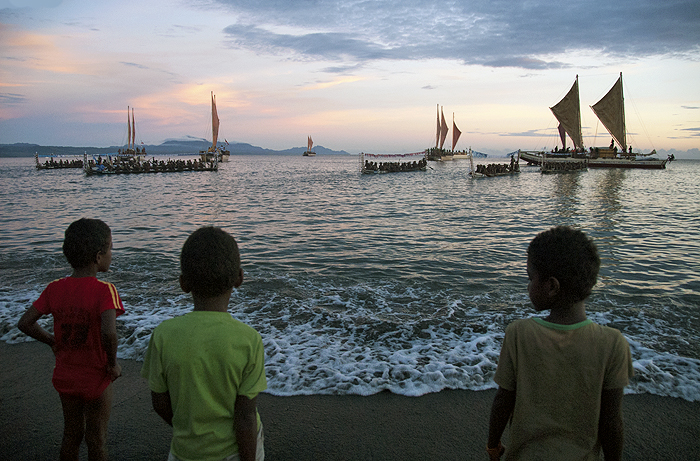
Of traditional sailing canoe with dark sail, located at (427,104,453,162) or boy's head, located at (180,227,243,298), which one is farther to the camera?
traditional sailing canoe with dark sail, located at (427,104,453,162)

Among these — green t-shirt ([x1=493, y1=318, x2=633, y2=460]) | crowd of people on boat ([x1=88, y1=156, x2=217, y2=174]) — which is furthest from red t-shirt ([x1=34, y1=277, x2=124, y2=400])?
crowd of people on boat ([x1=88, y1=156, x2=217, y2=174])

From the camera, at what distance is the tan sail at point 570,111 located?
54125 mm

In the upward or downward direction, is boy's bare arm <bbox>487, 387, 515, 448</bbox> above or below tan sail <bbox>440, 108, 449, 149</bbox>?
below

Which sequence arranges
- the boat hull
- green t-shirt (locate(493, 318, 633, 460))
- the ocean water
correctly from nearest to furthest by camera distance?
green t-shirt (locate(493, 318, 633, 460)), the ocean water, the boat hull

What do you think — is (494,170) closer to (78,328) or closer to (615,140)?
(615,140)

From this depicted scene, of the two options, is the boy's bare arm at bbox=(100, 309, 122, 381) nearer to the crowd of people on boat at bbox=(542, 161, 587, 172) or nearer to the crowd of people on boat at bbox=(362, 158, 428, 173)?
the crowd of people on boat at bbox=(362, 158, 428, 173)

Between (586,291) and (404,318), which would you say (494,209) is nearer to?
(404,318)

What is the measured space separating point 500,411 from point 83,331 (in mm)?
2184

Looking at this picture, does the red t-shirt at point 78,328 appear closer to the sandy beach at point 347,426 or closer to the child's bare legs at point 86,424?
the child's bare legs at point 86,424

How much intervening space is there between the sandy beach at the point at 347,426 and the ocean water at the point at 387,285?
0.23 metres

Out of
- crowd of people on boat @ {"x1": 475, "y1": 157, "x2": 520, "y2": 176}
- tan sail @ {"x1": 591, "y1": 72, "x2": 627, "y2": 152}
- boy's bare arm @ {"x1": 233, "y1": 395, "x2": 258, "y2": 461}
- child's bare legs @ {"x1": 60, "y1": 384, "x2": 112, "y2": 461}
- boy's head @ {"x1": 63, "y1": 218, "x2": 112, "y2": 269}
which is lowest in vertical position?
child's bare legs @ {"x1": 60, "y1": 384, "x2": 112, "y2": 461}

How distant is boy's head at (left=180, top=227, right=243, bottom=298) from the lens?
1.66m

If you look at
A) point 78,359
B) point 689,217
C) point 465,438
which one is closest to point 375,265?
point 465,438

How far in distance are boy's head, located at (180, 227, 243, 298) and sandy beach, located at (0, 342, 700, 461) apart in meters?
1.87
